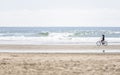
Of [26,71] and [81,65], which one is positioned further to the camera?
[81,65]

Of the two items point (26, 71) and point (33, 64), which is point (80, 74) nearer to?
point (26, 71)

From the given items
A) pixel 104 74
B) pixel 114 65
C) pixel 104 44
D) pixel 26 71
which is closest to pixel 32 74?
pixel 26 71

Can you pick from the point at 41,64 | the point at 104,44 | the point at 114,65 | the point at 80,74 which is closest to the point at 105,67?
the point at 114,65

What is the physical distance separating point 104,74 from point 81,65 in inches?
87.5

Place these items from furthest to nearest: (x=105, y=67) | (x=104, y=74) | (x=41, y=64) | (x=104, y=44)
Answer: (x=104, y=44)
(x=41, y=64)
(x=105, y=67)
(x=104, y=74)

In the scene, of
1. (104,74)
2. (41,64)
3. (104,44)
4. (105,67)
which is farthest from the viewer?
(104,44)

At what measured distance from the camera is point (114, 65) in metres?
15.2

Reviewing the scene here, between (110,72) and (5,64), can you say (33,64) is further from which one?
(110,72)

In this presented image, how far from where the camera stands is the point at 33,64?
1570 cm

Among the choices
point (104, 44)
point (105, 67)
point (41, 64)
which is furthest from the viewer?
point (104, 44)

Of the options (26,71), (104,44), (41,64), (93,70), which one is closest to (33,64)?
(41,64)

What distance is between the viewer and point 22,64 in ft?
51.3

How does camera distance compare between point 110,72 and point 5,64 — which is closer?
point 110,72

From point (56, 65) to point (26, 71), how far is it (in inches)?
75.8
